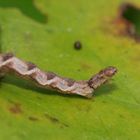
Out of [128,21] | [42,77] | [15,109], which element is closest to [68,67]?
[42,77]

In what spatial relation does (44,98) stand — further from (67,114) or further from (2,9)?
(2,9)

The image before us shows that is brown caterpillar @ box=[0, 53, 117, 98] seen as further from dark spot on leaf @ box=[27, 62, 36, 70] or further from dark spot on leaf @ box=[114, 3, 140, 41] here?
dark spot on leaf @ box=[114, 3, 140, 41]

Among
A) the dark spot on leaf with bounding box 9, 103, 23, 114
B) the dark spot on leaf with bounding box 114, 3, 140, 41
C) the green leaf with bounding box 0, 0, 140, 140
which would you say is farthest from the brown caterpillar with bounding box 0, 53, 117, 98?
the dark spot on leaf with bounding box 114, 3, 140, 41

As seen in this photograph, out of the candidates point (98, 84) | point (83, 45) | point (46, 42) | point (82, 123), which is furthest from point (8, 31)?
point (82, 123)

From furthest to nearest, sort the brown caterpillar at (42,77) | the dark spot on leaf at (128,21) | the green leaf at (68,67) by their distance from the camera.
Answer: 1. the dark spot on leaf at (128,21)
2. the brown caterpillar at (42,77)
3. the green leaf at (68,67)

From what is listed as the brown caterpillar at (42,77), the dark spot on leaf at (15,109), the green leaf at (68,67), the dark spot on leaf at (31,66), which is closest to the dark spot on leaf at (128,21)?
the green leaf at (68,67)

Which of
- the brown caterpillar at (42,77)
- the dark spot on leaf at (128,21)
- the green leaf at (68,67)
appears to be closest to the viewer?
the green leaf at (68,67)

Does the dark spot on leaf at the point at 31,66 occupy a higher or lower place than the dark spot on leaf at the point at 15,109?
higher

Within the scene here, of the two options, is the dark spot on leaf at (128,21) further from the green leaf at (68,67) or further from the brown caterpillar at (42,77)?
the brown caterpillar at (42,77)
